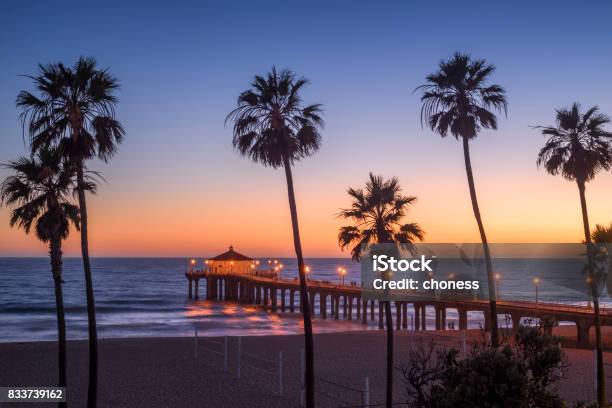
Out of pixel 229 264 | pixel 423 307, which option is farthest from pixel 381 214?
pixel 229 264

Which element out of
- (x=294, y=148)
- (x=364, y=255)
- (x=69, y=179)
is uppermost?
(x=294, y=148)

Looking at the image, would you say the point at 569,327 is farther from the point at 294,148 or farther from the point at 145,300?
the point at 145,300

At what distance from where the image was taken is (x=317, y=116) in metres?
19.3

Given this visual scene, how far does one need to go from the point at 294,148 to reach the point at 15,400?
12.9m

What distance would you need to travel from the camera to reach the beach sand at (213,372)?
886 inches

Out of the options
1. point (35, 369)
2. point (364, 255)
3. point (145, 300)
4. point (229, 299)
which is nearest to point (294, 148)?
point (364, 255)

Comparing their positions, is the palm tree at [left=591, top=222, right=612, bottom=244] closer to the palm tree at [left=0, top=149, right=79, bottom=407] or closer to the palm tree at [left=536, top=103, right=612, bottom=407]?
the palm tree at [left=536, top=103, right=612, bottom=407]

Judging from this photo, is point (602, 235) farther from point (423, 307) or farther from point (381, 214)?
point (423, 307)

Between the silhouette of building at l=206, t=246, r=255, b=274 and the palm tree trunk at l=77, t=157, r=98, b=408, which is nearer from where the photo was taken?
the palm tree trunk at l=77, t=157, r=98, b=408

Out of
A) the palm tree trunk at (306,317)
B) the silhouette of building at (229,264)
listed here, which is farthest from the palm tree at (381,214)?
the silhouette of building at (229,264)

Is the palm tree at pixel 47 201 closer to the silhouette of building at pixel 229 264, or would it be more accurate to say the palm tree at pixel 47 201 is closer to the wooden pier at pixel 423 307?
→ the wooden pier at pixel 423 307

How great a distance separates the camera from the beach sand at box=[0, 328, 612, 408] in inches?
886

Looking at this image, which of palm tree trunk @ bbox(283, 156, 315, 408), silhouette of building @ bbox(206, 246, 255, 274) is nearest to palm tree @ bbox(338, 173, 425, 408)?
palm tree trunk @ bbox(283, 156, 315, 408)

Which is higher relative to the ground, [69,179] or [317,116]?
[317,116]
